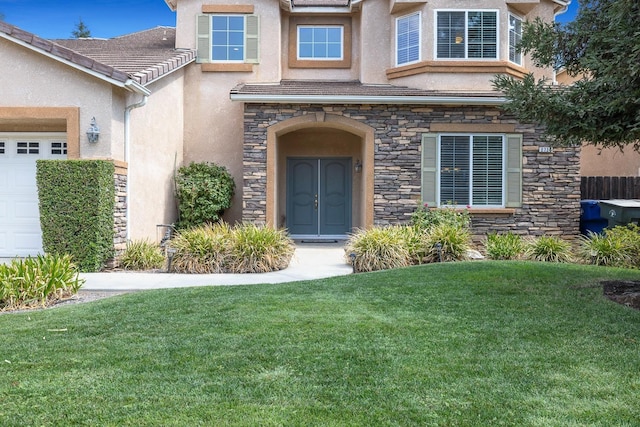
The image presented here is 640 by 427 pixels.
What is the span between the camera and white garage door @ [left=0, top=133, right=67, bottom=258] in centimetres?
1144

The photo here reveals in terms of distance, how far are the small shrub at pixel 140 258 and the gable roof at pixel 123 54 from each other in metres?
3.15

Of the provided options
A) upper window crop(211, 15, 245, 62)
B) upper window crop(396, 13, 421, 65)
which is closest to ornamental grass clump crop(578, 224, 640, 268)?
upper window crop(396, 13, 421, 65)

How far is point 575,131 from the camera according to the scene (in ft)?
21.6

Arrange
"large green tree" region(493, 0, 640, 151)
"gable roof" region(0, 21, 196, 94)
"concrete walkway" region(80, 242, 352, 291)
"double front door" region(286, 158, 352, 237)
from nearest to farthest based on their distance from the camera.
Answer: "large green tree" region(493, 0, 640, 151)
"concrete walkway" region(80, 242, 352, 291)
"gable roof" region(0, 21, 196, 94)
"double front door" region(286, 158, 352, 237)

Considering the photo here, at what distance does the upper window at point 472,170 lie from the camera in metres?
13.2

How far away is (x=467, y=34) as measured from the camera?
13.8 meters

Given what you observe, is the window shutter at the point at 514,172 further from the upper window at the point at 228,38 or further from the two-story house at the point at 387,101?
the upper window at the point at 228,38

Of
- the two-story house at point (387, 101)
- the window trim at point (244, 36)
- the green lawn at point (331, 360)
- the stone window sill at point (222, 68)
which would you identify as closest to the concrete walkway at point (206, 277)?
the green lawn at point (331, 360)

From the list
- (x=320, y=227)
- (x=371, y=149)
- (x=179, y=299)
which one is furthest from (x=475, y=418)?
(x=320, y=227)

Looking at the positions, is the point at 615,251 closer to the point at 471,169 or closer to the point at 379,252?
the point at 471,169

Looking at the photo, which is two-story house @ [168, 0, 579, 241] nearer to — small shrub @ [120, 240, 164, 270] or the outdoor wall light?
small shrub @ [120, 240, 164, 270]

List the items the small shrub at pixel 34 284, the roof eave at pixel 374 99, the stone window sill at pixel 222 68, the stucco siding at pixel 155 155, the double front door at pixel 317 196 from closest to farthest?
1. the small shrub at pixel 34 284
2. the stucco siding at pixel 155 155
3. the roof eave at pixel 374 99
4. the stone window sill at pixel 222 68
5. the double front door at pixel 317 196

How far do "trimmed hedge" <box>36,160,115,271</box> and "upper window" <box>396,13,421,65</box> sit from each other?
8.35m

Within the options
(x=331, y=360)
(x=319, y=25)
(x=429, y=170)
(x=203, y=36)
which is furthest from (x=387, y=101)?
(x=331, y=360)
